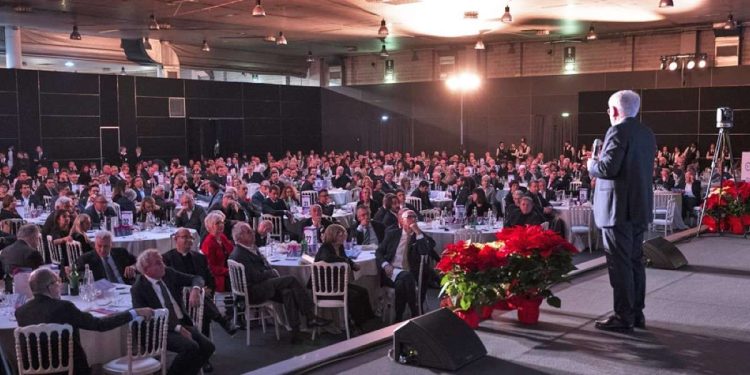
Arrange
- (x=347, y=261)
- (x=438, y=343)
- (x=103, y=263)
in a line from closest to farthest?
(x=438, y=343)
(x=103, y=263)
(x=347, y=261)

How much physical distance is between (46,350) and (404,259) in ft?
12.5

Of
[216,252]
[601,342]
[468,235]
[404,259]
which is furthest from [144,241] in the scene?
[601,342]

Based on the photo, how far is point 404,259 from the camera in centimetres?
771

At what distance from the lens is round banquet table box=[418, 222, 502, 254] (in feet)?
31.3

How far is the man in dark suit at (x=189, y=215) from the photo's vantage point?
32.8ft

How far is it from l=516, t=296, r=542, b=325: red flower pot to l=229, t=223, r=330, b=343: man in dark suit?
2691 millimetres

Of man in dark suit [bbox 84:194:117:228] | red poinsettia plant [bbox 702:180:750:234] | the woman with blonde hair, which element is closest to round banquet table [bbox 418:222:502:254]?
the woman with blonde hair

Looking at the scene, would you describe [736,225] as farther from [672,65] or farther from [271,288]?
[672,65]

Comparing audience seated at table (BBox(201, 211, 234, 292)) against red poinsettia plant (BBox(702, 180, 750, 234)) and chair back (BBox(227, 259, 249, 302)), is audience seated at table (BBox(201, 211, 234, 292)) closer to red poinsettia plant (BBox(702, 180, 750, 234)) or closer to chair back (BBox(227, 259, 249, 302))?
chair back (BBox(227, 259, 249, 302))

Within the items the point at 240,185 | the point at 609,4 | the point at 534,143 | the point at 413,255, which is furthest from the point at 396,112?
the point at 413,255

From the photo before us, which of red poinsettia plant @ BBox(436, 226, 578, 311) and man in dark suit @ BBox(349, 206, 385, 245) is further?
man in dark suit @ BBox(349, 206, 385, 245)

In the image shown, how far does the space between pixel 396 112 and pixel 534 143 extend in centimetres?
556

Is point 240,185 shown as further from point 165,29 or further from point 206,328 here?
point 165,29

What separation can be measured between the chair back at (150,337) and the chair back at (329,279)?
2.08 meters
